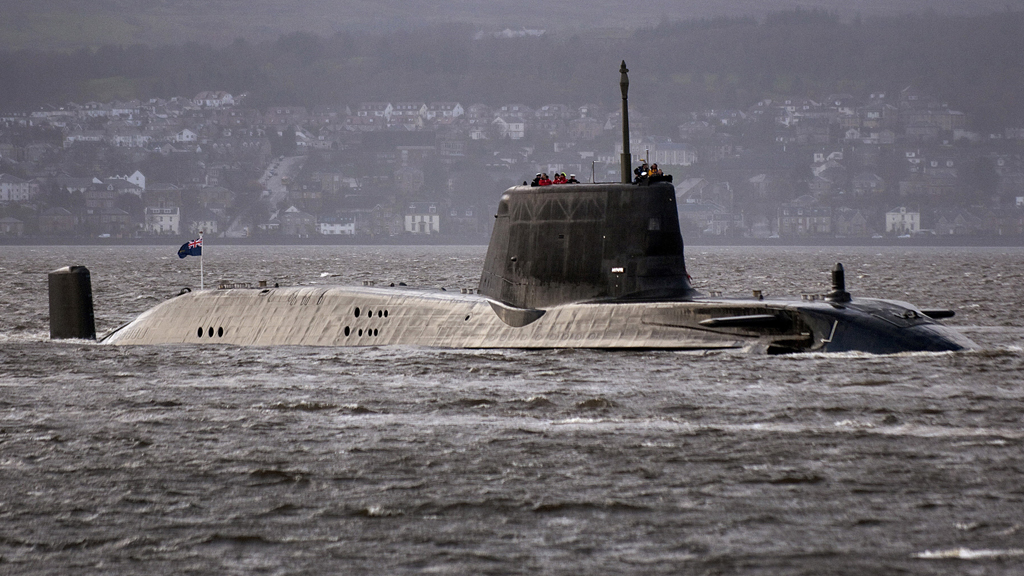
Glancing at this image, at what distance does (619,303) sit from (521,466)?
1010 centimetres

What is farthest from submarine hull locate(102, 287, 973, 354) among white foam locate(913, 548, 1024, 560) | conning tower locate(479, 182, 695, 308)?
white foam locate(913, 548, 1024, 560)

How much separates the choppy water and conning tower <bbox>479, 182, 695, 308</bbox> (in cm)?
130

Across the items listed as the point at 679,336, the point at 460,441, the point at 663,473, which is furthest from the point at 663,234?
the point at 663,473

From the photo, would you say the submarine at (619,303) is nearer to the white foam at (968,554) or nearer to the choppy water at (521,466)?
the choppy water at (521,466)

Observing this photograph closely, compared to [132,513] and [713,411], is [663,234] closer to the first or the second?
[713,411]

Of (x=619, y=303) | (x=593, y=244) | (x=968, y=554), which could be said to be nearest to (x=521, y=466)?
(x=968, y=554)

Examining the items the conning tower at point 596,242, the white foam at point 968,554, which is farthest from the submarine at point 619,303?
the white foam at point 968,554

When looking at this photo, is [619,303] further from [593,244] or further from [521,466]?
[521,466]

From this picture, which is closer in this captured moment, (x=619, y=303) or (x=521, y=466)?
(x=521, y=466)

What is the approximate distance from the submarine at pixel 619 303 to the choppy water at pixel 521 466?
1.58 ft

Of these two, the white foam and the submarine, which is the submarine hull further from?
the white foam

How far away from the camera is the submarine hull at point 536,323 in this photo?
2230 cm

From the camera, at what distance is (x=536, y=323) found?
942 inches

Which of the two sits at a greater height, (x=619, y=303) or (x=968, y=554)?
(x=619, y=303)
